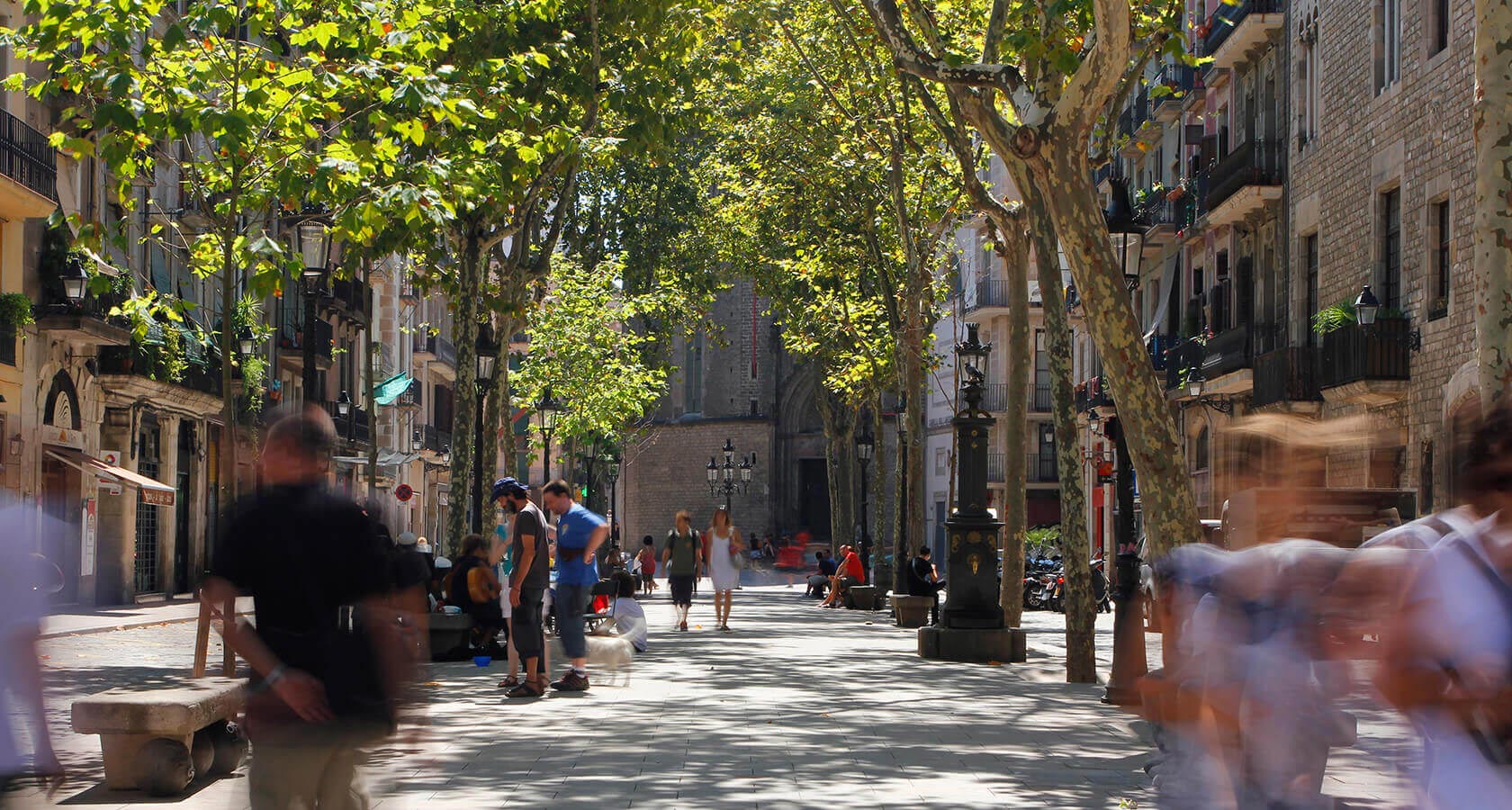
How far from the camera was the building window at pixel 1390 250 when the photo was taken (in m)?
27.9

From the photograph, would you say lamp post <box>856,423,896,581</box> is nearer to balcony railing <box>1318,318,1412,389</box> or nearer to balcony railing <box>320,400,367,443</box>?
balcony railing <box>320,400,367,443</box>

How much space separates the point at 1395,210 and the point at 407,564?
2494 cm

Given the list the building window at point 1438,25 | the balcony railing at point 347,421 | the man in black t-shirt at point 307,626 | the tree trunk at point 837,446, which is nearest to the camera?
the man in black t-shirt at point 307,626

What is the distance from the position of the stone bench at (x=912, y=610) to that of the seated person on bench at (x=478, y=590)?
393 inches

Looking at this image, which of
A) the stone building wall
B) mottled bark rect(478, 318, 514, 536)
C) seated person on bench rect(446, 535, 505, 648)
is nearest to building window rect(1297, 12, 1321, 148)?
the stone building wall

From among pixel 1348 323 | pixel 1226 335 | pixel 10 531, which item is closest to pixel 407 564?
pixel 10 531

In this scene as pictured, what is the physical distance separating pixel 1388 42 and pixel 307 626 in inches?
1014

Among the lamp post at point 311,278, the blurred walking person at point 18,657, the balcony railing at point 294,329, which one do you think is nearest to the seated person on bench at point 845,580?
the balcony railing at point 294,329

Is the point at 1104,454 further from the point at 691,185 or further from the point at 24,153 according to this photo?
the point at 24,153

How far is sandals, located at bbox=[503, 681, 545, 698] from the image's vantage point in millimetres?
14938

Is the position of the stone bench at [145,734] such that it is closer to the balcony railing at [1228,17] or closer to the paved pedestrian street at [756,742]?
the paved pedestrian street at [756,742]

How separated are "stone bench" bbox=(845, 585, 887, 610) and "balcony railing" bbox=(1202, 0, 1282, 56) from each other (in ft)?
39.1

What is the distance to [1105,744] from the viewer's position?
12.1 metres

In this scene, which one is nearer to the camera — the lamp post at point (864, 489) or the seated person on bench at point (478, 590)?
the seated person on bench at point (478, 590)
